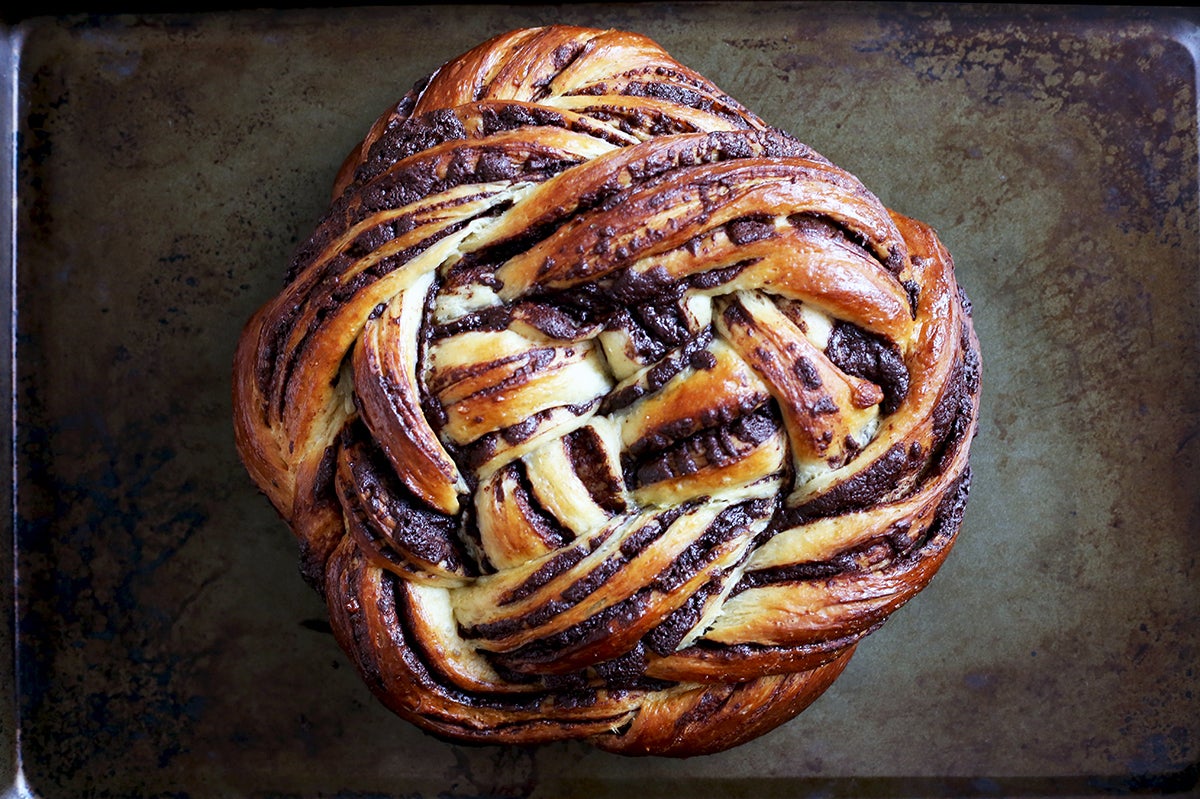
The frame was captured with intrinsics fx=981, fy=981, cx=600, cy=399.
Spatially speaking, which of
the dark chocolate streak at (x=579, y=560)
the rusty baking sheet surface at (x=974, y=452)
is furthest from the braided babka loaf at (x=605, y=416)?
the rusty baking sheet surface at (x=974, y=452)

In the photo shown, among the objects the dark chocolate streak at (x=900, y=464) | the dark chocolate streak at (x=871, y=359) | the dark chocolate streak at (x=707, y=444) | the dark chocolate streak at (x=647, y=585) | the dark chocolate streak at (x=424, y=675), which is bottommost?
the dark chocolate streak at (x=424, y=675)

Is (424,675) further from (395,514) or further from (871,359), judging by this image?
(871,359)

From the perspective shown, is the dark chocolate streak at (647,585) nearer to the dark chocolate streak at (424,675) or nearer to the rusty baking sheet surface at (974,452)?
the dark chocolate streak at (424,675)

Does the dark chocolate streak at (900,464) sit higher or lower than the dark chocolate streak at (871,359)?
lower

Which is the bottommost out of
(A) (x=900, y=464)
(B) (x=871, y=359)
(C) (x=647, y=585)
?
(C) (x=647, y=585)

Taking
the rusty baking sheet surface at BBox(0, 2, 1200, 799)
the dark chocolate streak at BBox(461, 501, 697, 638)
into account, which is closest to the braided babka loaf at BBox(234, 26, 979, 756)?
the dark chocolate streak at BBox(461, 501, 697, 638)

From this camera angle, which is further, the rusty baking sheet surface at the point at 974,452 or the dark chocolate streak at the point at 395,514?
the rusty baking sheet surface at the point at 974,452

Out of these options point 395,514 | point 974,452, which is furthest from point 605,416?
point 974,452

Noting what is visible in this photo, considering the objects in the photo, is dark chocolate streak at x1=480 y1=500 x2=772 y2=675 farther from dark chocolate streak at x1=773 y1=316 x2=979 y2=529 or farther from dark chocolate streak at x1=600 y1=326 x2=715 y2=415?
dark chocolate streak at x1=600 y1=326 x2=715 y2=415
